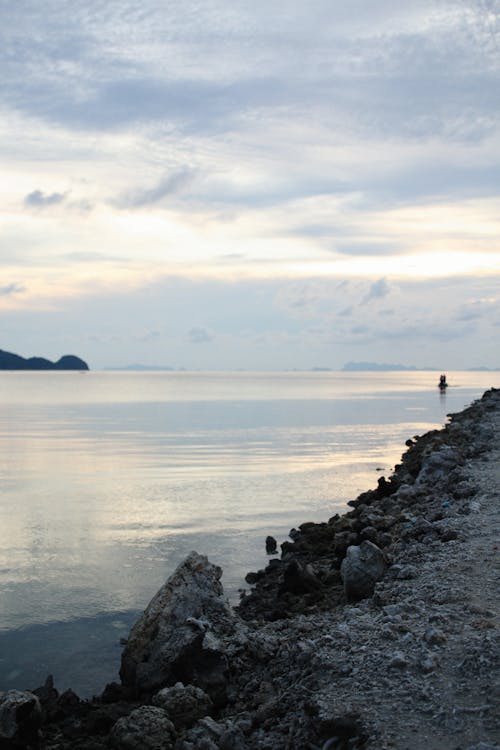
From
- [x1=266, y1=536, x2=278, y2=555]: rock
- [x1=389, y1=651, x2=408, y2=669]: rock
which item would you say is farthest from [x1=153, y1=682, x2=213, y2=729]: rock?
[x1=266, y1=536, x2=278, y2=555]: rock

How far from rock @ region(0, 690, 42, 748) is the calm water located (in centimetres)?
224

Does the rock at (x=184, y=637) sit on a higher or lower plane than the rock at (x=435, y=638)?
lower

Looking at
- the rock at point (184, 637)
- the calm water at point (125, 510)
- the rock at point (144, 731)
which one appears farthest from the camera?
the calm water at point (125, 510)

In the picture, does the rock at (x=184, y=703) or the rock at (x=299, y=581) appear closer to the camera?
the rock at (x=184, y=703)

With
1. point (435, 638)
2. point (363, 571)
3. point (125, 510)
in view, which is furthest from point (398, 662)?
point (125, 510)

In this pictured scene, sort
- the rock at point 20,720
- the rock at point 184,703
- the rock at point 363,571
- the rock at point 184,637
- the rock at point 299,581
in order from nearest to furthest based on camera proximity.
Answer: the rock at point 20,720, the rock at point 184,703, the rock at point 184,637, the rock at point 363,571, the rock at point 299,581

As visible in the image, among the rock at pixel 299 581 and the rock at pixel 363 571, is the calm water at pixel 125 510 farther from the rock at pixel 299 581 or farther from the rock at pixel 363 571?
the rock at pixel 363 571

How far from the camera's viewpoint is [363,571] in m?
12.0

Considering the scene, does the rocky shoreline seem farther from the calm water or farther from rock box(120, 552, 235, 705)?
the calm water

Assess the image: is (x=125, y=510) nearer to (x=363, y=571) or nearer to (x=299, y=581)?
(x=299, y=581)

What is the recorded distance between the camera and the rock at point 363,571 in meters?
11.8

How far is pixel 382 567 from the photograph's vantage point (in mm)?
12125

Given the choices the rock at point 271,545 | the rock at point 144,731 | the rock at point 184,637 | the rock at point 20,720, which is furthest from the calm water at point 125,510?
the rock at point 144,731

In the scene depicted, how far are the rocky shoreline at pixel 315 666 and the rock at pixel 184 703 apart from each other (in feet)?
0.05
